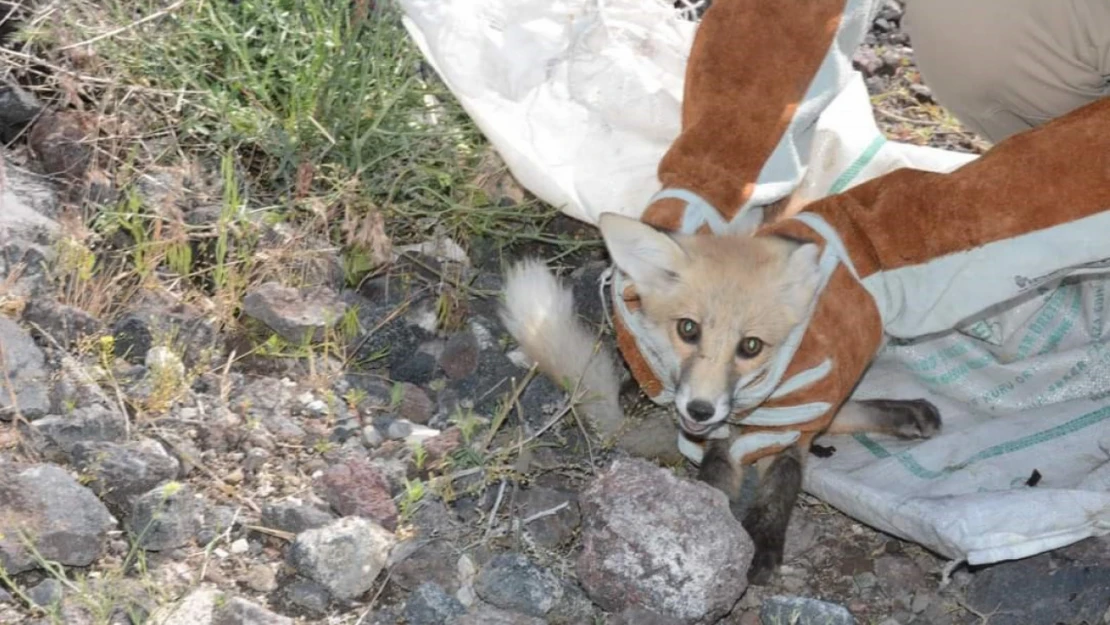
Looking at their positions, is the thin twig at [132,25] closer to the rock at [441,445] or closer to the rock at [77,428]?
the rock at [77,428]

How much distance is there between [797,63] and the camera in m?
2.65

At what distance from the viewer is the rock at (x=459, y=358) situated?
2916mm

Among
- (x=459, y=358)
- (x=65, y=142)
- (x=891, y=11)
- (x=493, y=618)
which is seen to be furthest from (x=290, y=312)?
(x=891, y=11)

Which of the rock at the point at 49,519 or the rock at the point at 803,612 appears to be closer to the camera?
the rock at the point at 49,519

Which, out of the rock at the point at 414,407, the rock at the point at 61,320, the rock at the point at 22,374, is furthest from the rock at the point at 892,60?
the rock at the point at 22,374

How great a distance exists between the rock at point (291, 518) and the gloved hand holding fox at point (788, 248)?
2.08 ft

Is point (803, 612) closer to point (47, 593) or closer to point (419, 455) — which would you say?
point (419, 455)

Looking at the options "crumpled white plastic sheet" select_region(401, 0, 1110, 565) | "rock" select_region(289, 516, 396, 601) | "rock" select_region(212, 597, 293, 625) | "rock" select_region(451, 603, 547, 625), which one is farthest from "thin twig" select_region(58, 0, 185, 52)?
"rock" select_region(451, 603, 547, 625)

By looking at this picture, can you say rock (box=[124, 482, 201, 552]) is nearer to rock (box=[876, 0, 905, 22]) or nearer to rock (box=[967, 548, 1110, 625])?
rock (box=[967, 548, 1110, 625])

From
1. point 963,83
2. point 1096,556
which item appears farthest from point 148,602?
point 963,83

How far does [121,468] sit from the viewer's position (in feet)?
7.79

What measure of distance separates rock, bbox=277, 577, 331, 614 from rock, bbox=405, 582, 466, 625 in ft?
0.43

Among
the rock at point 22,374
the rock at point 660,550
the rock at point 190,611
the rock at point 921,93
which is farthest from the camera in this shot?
the rock at point 921,93

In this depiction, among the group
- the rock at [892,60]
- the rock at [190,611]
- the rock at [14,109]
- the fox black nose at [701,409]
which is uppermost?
the fox black nose at [701,409]
